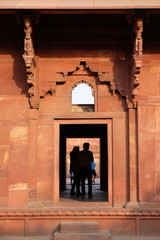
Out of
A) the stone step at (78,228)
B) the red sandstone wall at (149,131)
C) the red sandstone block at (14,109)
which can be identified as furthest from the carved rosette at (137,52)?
the stone step at (78,228)

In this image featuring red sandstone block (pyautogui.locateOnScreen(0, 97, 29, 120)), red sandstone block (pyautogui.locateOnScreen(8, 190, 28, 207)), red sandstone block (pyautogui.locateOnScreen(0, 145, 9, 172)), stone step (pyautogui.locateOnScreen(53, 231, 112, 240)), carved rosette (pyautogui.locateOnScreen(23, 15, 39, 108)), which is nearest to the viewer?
stone step (pyautogui.locateOnScreen(53, 231, 112, 240))

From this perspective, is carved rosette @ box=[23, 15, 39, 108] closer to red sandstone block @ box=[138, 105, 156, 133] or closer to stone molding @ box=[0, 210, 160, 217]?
red sandstone block @ box=[138, 105, 156, 133]

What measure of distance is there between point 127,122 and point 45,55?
2.43 meters

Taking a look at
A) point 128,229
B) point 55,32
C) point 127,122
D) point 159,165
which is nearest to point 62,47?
point 55,32

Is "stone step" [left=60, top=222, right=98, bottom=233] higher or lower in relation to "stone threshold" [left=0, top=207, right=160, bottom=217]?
lower

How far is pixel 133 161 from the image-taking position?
7.77 meters

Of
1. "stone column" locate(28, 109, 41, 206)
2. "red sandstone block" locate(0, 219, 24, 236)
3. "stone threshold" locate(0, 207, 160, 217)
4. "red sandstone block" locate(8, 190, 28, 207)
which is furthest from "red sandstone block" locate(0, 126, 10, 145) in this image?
"red sandstone block" locate(0, 219, 24, 236)

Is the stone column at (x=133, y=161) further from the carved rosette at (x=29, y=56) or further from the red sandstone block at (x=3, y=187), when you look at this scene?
the red sandstone block at (x=3, y=187)

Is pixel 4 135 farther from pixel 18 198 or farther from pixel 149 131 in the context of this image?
pixel 149 131

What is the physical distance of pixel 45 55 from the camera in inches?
317

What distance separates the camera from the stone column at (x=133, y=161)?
7652 mm

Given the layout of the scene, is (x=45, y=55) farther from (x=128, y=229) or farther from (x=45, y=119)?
(x=128, y=229)

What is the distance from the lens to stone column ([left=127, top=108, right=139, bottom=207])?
765cm

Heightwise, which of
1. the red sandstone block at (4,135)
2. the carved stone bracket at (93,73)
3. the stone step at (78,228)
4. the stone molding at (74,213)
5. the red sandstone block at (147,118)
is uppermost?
the carved stone bracket at (93,73)
